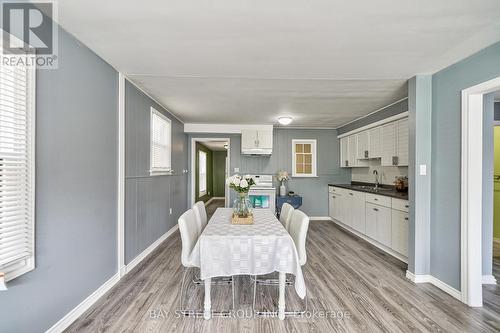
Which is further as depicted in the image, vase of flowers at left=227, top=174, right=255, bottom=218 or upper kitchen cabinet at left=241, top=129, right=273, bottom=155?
upper kitchen cabinet at left=241, top=129, right=273, bottom=155

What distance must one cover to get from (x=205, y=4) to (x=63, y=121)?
55.5 inches

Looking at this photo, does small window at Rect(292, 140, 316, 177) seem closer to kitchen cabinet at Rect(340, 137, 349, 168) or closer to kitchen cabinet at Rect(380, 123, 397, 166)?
kitchen cabinet at Rect(340, 137, 349, 168)

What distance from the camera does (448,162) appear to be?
7.91 ft

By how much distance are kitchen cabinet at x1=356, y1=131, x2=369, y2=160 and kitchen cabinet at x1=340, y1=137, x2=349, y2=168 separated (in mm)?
529

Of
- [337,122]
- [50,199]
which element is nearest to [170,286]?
[50,199]

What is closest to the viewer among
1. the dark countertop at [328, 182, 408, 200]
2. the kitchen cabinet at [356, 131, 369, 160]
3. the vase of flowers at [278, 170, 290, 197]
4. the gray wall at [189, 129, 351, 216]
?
the dark countertop at [328, 182, 408, 200]

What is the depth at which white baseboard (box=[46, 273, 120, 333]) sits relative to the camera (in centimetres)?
176

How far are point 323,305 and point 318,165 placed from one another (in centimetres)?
405

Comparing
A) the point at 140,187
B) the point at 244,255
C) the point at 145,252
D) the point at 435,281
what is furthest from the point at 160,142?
the point at 435,281

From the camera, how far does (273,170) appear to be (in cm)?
580

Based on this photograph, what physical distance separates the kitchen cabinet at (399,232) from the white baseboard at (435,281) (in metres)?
0.49

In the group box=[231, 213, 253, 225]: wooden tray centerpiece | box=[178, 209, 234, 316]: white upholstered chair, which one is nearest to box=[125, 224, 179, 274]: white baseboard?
box=[178, 209, 234, 316]: white upholstered chair

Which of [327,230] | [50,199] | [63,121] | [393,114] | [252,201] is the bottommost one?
[327,230]

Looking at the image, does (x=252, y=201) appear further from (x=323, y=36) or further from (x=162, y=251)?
(x=323, y=36)
